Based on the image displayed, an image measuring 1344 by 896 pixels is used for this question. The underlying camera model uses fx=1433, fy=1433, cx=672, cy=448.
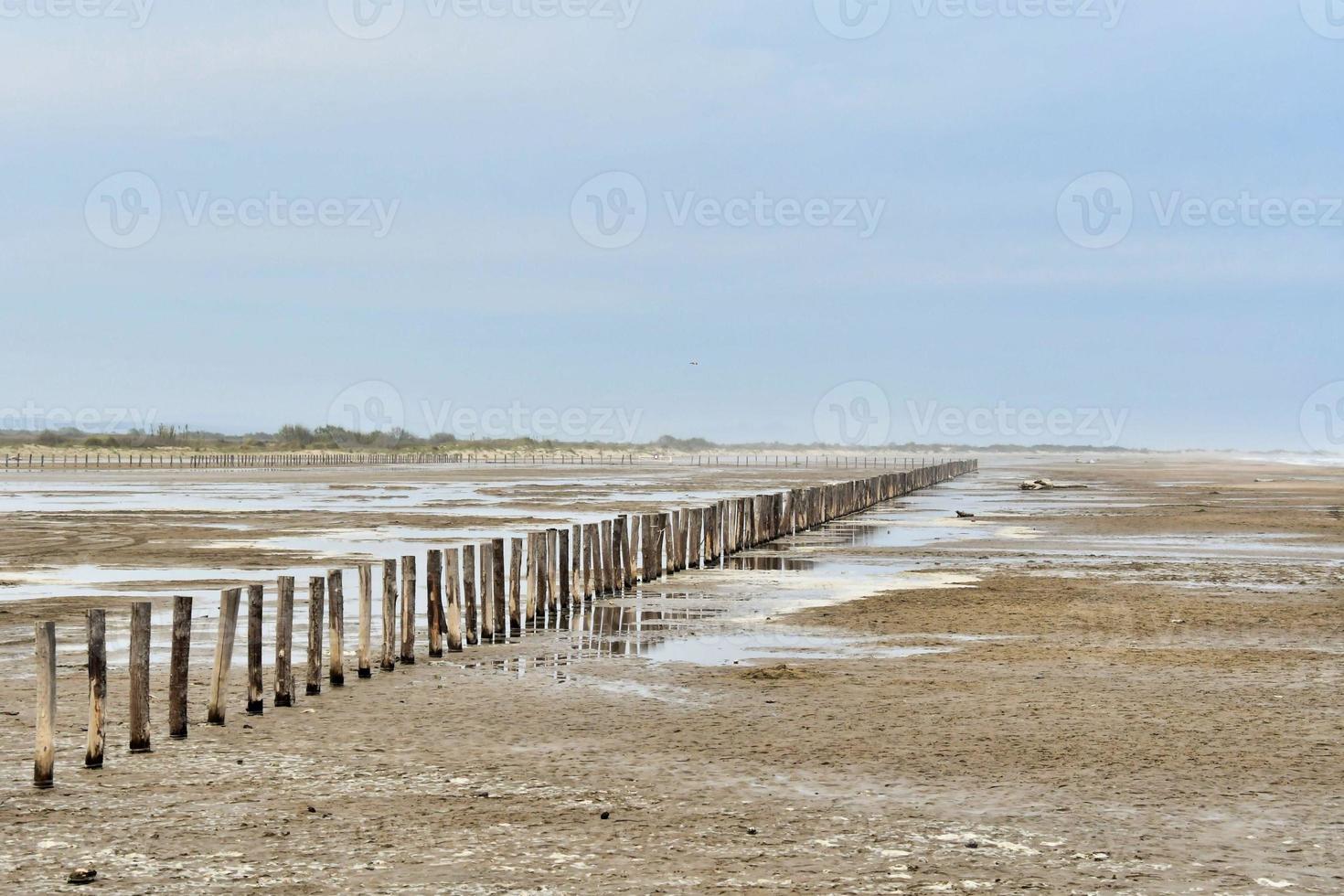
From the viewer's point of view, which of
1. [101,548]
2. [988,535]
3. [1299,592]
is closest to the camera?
[1299,592]

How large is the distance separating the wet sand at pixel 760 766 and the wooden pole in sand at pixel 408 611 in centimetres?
50

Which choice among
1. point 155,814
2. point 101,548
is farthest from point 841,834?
point 101,548

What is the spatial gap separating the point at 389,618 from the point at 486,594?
9.45 feet

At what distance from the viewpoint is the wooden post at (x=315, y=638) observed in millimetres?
15180

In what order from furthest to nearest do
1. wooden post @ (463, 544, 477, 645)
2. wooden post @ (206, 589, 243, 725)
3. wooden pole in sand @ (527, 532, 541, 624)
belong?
wooden pole in sand @ (527, 532, 541, 624), wooden post @ (463, 544, 477, 645), wooden post @ (206, 589, 243, 725)

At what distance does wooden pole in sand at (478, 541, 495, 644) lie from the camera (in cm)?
1956

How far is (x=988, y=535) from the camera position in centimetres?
4000

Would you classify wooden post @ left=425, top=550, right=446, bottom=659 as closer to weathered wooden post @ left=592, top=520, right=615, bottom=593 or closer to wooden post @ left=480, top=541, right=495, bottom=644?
wooden post @ left=480, top=541, right=495, bottom=644

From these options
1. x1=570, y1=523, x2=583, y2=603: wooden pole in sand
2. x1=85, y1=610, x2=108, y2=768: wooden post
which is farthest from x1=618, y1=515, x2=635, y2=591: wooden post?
x1=85, y1=610, x2=108, y2=768: wooden post

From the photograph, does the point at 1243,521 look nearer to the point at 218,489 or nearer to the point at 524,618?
the point at 524,618

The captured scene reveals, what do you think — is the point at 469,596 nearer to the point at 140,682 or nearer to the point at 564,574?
the point at 564,574

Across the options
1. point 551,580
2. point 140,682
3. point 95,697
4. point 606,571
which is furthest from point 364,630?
A: point 606,571

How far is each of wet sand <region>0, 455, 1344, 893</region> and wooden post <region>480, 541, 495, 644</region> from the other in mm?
540

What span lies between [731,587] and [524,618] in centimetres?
610
